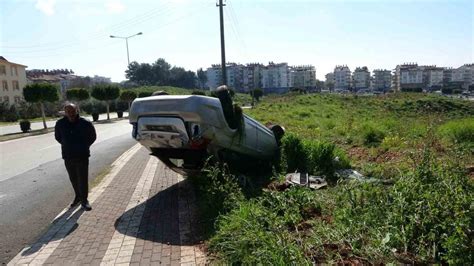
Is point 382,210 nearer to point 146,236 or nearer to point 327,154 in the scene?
point 146,236

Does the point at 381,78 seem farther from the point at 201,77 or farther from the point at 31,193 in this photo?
the point at 31,193

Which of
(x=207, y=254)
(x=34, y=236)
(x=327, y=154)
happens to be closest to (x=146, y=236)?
(x=207, y=254)

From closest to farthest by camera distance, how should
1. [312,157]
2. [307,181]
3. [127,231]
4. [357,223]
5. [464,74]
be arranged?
[357,223]
[127,231]
[307,181]
[312,157]
[464,74]

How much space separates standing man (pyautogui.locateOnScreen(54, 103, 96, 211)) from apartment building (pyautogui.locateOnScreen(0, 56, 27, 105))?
63.1 metres

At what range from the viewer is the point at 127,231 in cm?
530

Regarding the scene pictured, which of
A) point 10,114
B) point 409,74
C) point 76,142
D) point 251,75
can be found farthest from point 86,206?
point 409,74

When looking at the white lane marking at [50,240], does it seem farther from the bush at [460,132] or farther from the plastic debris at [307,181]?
the bush at [460,132]

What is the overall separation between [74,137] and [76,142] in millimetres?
87

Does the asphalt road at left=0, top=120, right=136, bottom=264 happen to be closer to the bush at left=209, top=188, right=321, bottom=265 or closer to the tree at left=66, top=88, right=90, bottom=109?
the bush at left=209, top=188, right=321, bottom=265

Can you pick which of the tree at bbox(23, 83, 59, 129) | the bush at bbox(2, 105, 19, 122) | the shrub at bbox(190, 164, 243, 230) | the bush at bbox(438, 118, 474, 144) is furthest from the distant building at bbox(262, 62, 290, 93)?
the shrub at bbox(190, 164, 243, 230)

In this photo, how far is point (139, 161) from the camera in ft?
37.0

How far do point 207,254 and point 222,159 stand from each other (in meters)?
2.43

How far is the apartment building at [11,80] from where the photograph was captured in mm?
63319

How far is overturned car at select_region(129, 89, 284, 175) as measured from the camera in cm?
592
